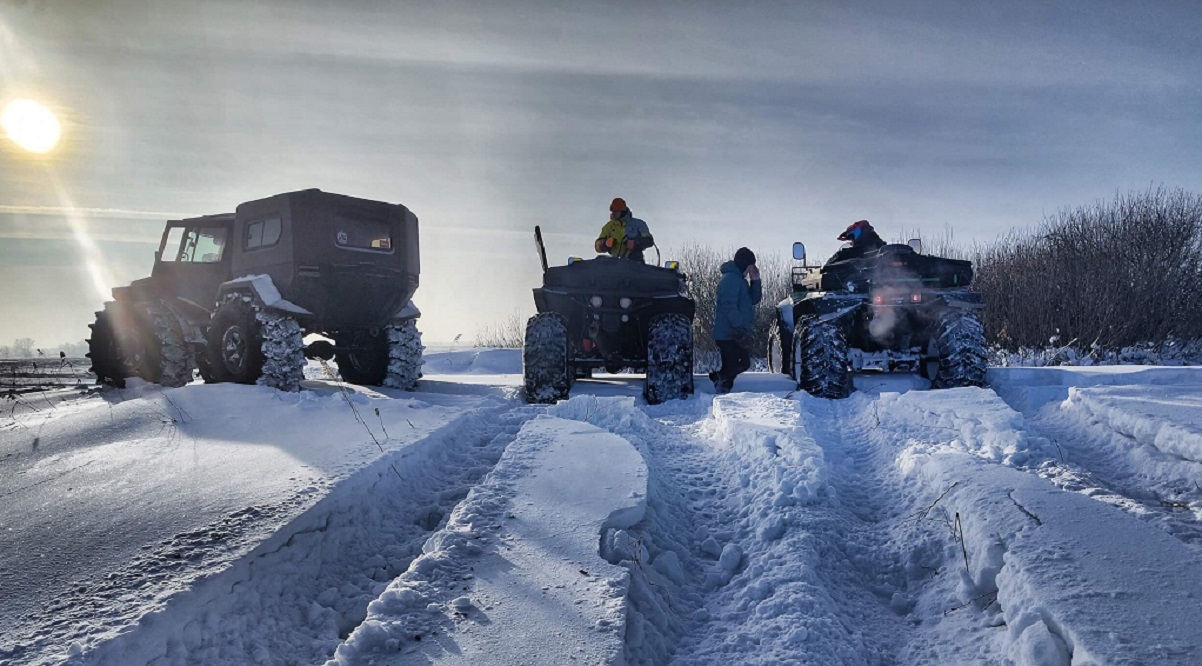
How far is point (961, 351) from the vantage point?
771 centimetres

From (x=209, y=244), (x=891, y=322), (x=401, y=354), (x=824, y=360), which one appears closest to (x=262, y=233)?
(x=209, y=244)

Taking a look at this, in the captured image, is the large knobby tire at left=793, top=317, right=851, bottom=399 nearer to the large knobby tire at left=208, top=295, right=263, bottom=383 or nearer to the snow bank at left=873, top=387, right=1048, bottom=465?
the snow bank at left=873, top=387, right=1048, bottom=465

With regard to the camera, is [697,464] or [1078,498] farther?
[697,464]

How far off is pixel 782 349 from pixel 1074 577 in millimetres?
8026

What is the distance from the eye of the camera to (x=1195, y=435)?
4035 mm

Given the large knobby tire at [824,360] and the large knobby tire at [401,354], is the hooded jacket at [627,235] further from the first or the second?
the large knobby tire at [401,354]

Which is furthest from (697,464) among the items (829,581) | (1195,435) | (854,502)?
(1195,435)

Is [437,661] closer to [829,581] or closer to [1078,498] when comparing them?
[829,581]

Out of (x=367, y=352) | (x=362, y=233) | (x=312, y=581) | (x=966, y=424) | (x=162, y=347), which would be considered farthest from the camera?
(x=162, y=347)

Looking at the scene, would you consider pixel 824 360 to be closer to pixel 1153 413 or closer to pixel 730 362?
pixel 730 362

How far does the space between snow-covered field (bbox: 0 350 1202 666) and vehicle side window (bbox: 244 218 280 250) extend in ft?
13.0

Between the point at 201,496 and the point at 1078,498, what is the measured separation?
4.32 meters

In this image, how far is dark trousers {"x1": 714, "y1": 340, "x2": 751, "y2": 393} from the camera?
8977 millimetres

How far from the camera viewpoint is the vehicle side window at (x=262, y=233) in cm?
910
